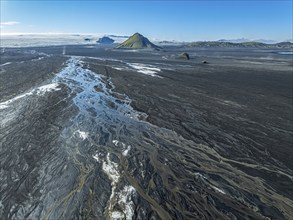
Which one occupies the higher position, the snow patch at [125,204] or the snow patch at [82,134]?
the snow patch at [125,204]

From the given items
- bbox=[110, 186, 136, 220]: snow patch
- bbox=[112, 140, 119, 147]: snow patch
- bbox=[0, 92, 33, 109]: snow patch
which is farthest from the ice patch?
bbox=[110, 186, 136, 220]: snow patch

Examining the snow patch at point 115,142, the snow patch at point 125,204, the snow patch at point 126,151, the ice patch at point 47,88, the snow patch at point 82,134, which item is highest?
the snow patch at point 125,204

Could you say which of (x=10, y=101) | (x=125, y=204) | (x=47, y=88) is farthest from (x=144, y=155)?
(x=47, y=88)

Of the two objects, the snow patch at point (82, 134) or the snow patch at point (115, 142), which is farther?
the snow patch at point (82, 134)

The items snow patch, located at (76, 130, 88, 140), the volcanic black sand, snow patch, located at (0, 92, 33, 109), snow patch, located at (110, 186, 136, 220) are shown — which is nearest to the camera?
snow patch, located at (110, 186, 136, 220)

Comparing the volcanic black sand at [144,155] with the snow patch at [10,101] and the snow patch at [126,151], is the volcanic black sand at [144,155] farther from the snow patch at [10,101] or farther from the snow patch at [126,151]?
the snow patch at [10,101]

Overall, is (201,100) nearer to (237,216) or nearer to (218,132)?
(218,132)

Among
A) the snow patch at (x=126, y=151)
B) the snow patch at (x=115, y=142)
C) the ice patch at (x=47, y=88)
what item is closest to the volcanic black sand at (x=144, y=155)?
the snow patch at (x=126, y=151)

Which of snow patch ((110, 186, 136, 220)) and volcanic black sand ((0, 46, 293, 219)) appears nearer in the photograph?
snow patch ((110, 186, 136, 220))

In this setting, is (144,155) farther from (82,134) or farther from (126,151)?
(82,134)

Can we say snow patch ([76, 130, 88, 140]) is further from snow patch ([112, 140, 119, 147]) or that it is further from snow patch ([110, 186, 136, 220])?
snow patch ([110, 186, 136, 220])
